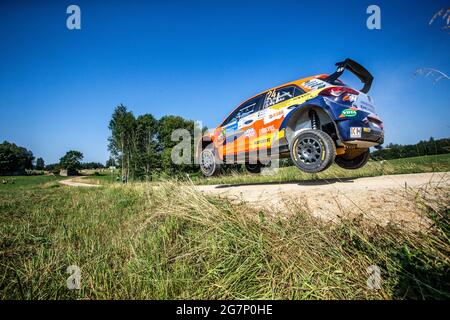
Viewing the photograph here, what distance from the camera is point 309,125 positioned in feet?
13.0

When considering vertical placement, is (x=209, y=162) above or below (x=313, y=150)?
below

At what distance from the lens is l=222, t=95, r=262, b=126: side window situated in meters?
4.93

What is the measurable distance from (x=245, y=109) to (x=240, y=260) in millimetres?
4113

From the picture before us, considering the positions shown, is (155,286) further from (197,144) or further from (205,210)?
(197,144)

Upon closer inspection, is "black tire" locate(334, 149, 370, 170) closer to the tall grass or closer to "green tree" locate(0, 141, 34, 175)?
the tall grass

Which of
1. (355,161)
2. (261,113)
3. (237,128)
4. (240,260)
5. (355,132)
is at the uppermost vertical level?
(261,113)

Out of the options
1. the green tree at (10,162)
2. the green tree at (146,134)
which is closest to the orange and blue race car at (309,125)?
the green tree at (146,134)

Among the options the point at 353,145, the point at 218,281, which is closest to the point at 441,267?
the point at 218,281

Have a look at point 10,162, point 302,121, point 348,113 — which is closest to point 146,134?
point 302,121

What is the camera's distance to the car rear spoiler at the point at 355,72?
3617 millimetres

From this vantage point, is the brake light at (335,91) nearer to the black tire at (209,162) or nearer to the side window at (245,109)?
the side window at (245,109)

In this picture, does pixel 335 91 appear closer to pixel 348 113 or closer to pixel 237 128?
pixel 348 113

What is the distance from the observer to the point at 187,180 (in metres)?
3.73
